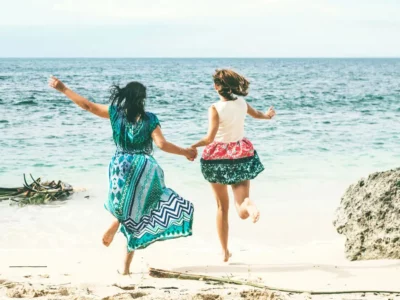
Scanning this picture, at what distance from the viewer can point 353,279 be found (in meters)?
4.17

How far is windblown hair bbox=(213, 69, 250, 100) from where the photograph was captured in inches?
177

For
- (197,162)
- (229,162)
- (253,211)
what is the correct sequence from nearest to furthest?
(253,211) → (229,162) → (197,162)

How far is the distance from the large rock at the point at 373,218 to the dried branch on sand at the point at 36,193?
418 centimetres

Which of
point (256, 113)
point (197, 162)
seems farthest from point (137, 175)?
point (197, 162)

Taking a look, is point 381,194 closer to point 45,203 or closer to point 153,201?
point 153,201

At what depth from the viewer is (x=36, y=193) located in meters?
7.70

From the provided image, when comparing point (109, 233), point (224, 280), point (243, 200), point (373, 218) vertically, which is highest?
point (243, 200)

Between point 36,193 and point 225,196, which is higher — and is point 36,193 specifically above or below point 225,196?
below

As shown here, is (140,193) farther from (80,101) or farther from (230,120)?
(230,120)

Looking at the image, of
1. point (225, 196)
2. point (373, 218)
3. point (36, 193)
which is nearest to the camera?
point (373, 218)

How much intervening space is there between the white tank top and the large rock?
1.17 meters

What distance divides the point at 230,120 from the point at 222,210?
2.73 feet

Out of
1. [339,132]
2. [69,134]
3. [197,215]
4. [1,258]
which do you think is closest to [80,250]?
[1,258]

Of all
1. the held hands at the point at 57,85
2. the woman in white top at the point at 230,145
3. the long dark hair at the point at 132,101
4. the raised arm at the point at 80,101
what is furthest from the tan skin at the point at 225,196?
the held hands at the point at 57,85
